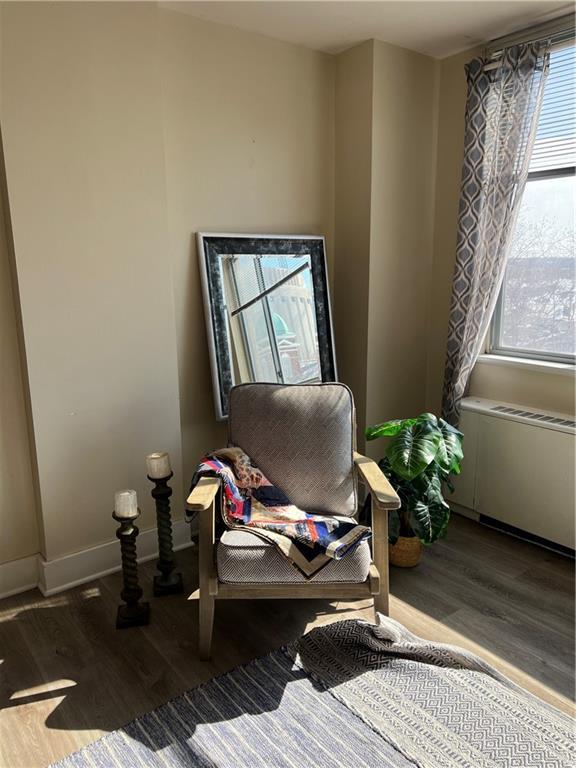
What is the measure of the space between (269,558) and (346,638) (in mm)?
459

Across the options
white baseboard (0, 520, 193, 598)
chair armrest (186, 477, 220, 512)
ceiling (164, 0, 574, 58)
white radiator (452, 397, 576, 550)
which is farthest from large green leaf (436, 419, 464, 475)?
ceiling (164, 0, 574, 58)

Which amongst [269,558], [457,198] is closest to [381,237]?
[457,198]

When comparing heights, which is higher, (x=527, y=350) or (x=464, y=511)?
(x=527, y=350)

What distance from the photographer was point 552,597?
2.56 m

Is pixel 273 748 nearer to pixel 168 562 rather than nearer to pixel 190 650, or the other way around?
pixel 190 650

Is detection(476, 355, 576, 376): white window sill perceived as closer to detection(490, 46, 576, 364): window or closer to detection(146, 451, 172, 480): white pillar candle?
detection(490, 46, 576, 364): window

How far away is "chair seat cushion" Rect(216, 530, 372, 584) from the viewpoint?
6.76ft

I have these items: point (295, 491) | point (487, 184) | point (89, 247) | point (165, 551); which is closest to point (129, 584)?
point (165, 551)

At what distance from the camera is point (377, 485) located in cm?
227

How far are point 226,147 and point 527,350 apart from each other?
1811 mm

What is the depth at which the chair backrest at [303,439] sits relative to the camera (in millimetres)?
2465

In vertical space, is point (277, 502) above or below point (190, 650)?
above

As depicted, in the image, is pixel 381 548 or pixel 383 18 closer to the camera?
pixel 381 548

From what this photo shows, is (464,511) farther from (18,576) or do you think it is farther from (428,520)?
(18,576)
